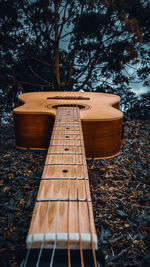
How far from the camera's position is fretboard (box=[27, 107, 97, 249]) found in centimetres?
29

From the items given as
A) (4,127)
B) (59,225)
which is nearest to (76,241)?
(59,225)

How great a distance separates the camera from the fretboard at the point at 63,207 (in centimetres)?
29

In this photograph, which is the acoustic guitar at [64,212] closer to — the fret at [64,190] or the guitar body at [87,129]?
the fret at [64,190]

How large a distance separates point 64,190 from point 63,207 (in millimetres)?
61

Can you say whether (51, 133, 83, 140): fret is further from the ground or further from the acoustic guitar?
the ground

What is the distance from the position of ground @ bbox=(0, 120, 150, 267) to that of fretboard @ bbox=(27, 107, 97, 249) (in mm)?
58

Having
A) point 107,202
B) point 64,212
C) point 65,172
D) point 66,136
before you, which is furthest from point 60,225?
point 107,202

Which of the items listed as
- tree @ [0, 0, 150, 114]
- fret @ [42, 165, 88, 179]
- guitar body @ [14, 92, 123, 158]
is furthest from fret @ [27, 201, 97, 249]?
tree @ [0, 0, 150, 114]

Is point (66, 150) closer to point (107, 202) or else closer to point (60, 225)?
point (60, 225)

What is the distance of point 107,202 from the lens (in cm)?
99

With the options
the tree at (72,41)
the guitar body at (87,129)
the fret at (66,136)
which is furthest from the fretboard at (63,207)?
the tree at (72,41)

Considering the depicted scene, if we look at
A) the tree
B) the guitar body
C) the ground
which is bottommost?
the ground

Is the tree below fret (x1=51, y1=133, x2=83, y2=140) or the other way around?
the other way around

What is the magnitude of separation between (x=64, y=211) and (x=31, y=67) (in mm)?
3189
